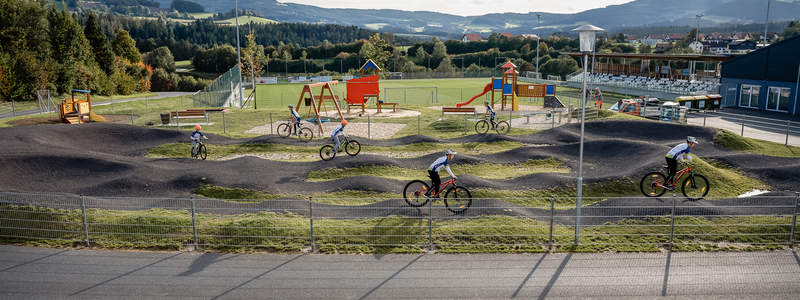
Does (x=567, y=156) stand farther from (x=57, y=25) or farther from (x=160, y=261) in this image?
(x=57, y=25)

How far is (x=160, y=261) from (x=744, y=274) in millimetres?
Result: 12811

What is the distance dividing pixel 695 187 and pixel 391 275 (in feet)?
37.6

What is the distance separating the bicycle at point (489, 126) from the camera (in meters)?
30.1

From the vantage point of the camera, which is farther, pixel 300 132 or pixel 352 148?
pixel 300 132

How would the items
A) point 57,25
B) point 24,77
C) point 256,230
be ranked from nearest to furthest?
point 256,230 → point 24,77 → point 57,25

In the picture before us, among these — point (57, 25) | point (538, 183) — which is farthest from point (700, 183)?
point (57, 25)

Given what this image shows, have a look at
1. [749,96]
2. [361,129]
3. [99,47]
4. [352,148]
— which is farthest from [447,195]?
[99,47]

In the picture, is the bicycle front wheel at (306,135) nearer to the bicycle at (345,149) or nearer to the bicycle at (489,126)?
the bicycle at (345,149)

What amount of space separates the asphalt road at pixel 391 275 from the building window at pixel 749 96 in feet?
121

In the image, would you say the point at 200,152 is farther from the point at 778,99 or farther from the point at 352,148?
the point at 778,99

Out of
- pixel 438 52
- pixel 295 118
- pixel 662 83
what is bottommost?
pixel 295 118

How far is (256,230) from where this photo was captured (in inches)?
497

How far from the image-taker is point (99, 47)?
62219 mm

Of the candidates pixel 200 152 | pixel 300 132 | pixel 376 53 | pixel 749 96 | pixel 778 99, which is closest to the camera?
pixel 200 152
